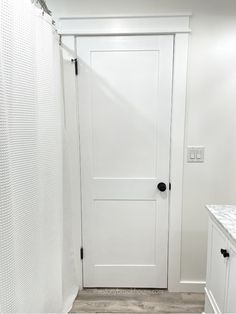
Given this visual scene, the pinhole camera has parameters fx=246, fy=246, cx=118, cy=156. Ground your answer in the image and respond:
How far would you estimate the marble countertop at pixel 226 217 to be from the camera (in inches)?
48.8

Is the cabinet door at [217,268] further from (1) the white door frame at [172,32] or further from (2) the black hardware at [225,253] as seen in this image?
(1) the white door frame at [172,32]

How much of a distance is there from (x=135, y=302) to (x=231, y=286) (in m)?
1.03

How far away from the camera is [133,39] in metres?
1.87

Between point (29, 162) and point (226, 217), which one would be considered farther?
Answer: point (226, 217)

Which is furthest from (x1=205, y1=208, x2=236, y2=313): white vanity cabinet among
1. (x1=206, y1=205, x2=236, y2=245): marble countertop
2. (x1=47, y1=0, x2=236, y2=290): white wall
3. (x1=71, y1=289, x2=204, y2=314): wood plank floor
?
(x1=47, y1=0, x2=236, y2=290): white wall

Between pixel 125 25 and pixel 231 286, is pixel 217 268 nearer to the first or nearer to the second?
pixel 231 286

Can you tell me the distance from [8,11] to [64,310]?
1942 millimetres

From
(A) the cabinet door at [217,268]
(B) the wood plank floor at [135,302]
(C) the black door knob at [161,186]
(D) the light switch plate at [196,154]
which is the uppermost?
(D) the light switch plate at [196,154]

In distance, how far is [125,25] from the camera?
1.83 m

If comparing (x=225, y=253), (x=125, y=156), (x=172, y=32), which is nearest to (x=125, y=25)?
(x=172, y=32)

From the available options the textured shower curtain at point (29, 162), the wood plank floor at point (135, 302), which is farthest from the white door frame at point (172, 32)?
the wood plank floor at point (135, 302)

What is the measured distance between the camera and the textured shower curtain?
102 centimetres

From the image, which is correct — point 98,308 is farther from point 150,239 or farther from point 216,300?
point 216,300

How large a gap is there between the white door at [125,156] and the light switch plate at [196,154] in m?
0.18
